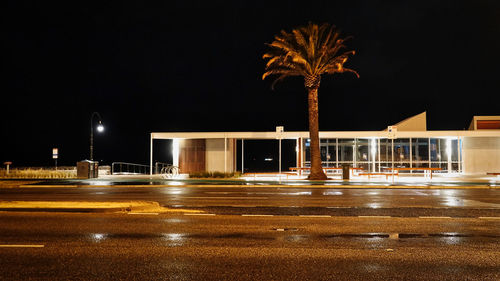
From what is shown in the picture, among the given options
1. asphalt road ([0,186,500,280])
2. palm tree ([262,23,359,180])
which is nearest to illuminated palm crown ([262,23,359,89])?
palm tree ([262,23,359,180])

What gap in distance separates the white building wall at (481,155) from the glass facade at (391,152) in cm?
55

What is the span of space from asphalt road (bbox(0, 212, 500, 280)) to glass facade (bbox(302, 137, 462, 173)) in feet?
76.7

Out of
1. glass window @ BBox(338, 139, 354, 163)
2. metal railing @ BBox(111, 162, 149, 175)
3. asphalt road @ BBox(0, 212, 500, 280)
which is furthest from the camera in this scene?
metal railing @ BBox(111, 162, 149, 175)

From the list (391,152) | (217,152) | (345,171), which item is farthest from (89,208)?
(391,152)

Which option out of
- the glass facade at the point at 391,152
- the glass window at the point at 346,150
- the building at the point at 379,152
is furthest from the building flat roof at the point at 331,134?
the glass window at the point at 346,150

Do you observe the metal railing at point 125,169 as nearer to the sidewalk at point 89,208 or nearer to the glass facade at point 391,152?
the glass facade at point 391,152

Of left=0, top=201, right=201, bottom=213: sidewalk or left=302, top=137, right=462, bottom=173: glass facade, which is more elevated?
left=302, top=137, right=462, bottom=173: glass facade

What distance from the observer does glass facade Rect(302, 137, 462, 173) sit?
34906 millimetres

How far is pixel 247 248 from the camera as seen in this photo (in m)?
8.49

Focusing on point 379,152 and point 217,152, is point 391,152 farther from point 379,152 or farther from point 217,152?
point 217,152

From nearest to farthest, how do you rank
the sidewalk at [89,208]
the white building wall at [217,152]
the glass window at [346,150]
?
the sidewalk at [89,208]
the glass window at [346,150]
the white building wall at [217,152]

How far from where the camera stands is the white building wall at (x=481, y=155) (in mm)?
34438

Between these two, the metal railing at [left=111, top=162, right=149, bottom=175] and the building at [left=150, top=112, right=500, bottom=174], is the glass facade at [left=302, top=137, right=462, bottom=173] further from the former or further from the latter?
the metal railing at [left=111, top=162, right=149, bottom=175]

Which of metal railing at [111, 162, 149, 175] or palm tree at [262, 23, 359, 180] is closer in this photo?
palm tree at [262, 23, 359, 180]
